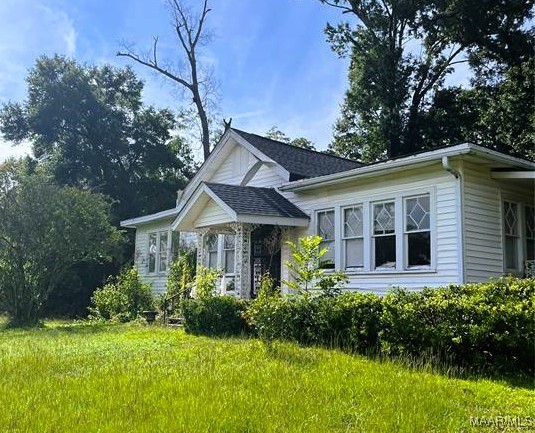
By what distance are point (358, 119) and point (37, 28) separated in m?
22.1

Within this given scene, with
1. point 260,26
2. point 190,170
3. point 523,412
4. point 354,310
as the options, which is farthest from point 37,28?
point 190,170

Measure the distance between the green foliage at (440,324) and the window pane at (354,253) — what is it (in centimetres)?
387

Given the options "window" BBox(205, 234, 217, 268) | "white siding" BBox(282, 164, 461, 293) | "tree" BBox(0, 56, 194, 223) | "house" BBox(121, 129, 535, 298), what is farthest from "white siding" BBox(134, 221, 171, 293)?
"white siding" BBox(282, 164, 461, 293)

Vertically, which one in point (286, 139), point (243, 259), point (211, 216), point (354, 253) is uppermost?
point (286, 139)

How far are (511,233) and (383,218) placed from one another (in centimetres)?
275

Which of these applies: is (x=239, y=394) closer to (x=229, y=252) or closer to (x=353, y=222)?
(x=353, y=222)

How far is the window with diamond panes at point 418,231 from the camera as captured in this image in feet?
39.4

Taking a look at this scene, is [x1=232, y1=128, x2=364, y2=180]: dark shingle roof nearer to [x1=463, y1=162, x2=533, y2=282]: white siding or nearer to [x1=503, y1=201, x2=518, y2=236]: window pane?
[x1=463, y1=162, x2=533, y2=282]: white siding

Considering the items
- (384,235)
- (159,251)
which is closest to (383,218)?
(384,235)

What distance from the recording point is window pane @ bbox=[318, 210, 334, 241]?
14.3 m

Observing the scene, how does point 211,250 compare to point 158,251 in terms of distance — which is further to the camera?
point 158,251

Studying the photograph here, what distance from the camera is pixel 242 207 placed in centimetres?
1410

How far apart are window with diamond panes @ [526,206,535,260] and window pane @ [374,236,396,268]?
2.99 m

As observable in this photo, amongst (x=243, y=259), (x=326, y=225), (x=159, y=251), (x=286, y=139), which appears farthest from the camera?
(x=286, y=139)
